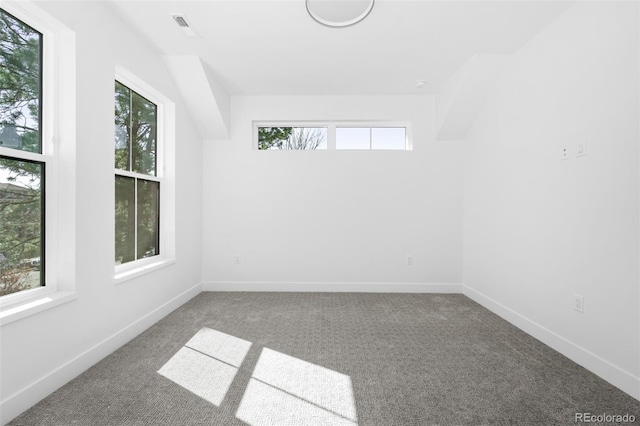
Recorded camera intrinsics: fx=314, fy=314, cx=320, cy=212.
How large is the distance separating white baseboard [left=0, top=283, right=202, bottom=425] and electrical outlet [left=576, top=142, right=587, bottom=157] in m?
3.66

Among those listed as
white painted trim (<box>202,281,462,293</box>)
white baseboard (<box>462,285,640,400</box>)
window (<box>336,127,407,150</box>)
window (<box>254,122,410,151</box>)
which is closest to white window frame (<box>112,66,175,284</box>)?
white painted trim (<box>202,281,462,293</box>)

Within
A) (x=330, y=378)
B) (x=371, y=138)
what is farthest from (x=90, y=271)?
(x=371, y=138)

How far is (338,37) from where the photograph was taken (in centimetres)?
273

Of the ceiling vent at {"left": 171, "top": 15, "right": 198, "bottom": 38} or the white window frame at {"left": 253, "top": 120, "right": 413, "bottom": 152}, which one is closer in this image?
the ceiling vent at {"left": 171, "top": 15, "right": 198, "bottom": 38}

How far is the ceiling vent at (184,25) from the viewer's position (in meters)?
2.47

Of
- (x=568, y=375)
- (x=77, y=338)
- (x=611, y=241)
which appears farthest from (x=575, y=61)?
(x=77, y=338)

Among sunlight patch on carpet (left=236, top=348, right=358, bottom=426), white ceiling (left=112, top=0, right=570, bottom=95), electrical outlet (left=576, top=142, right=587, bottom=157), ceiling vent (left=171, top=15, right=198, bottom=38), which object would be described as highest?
white ceiling (left=112, top=0, right=570, bottom=95)

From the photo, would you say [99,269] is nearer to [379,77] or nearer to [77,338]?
[77,338]

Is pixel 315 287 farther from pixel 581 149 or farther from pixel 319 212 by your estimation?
pixel 581 149

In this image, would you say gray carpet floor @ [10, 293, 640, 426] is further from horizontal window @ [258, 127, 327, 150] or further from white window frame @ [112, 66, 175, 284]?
horizontal window @ [258, 127, 327, 150]

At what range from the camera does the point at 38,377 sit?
5.68 ft

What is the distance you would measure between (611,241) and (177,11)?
11.3ft

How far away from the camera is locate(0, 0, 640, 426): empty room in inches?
70.1

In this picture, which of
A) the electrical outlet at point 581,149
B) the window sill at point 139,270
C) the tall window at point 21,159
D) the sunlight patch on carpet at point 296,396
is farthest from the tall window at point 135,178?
the electrical outlet at point 581,149
